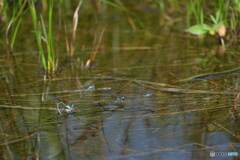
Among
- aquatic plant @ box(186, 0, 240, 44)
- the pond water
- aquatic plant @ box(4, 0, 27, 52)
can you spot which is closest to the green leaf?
aquatic plant @ box(186, 0, 240, 44)

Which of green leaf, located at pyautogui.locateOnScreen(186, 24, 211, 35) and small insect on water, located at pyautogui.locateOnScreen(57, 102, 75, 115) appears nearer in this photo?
small insect on water, located at pyautogui.locateOnScreen(57, 102, 75, 115)

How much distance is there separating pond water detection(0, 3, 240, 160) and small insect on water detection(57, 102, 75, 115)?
11mm

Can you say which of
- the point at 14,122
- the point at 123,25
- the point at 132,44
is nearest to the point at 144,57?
the point at 132,44

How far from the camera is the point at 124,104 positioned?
221 centimetres

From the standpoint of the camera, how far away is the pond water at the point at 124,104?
1831mm

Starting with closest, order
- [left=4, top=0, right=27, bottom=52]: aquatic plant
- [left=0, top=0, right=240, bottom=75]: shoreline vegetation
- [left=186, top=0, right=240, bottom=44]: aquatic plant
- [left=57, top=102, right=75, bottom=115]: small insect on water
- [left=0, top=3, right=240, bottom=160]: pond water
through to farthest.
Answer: [left=0, top=3, right=240, bottom=160]: pond water, [left=57, top=102, right=75, bottom=115]: small insect on water, [left=0, top=0, right=240, bottom=75]: shoreline vegetation, [left=4, top=0, right=27, bottom=52]: aquatic plant, [left=186, top=0, right=240, bottom=44]: aquatic plant

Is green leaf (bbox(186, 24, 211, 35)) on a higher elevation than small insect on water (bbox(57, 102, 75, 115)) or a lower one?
higher

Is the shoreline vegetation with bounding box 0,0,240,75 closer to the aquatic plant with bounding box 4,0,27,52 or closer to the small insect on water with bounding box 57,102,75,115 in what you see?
the aquatic plant with bounding box 4,0,27,52

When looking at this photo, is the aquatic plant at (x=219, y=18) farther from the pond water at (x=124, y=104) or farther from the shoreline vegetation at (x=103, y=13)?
the pond water at (x=124, y=104)

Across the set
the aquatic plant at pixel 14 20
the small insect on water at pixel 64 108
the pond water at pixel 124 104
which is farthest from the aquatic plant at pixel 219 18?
the small insect on water at pixel 64 108

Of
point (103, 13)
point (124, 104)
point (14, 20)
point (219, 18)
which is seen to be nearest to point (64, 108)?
point (124, 104)

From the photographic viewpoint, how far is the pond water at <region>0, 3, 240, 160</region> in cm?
183

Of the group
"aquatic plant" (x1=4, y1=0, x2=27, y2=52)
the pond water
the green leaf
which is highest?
"aquatic plant" (x1=4, y1=0, x2=27, y2=52)

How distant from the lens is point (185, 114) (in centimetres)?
209
